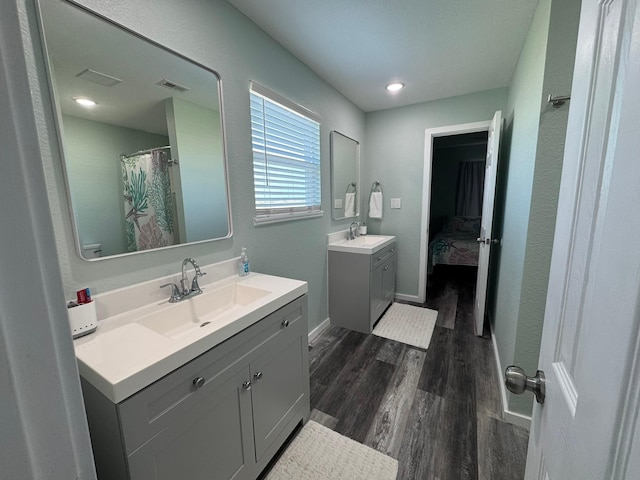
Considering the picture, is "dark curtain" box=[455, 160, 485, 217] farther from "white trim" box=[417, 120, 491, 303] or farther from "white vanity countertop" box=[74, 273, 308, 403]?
"white vanity countertop" box=[74, 273, 308, 403]

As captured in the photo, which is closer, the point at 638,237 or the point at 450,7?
the point at 638,237

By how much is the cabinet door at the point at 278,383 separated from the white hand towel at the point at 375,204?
2218 mm

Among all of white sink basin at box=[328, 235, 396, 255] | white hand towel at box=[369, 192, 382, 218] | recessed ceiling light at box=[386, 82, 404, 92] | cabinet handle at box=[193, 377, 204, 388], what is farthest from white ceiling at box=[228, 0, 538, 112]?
cabinet handle at box=[193, 377, 204, 388]

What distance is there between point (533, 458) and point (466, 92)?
3.10 metres

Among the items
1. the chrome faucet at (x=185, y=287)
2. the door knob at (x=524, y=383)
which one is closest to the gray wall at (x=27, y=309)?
the door knob at (x=524, y=383)

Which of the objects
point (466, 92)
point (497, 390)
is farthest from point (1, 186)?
point (466, 92)

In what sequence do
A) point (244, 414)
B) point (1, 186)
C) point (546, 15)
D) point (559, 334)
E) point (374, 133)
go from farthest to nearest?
point (374, 133) → point (546, 15) → point (244, 414) → point (559, 334) → point (1, 186)

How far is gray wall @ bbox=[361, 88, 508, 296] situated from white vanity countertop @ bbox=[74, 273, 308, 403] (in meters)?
2.44

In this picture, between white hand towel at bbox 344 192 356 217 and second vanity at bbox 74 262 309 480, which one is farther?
white hand towel at bbox 344 192 356 217

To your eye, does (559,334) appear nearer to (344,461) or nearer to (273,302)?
(273,302)

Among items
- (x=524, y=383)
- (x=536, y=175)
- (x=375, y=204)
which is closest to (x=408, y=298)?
(x=375, y=204)

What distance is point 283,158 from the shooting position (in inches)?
79.7

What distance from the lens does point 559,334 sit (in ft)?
1.76

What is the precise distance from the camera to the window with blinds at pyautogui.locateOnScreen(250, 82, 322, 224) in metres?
1.79
